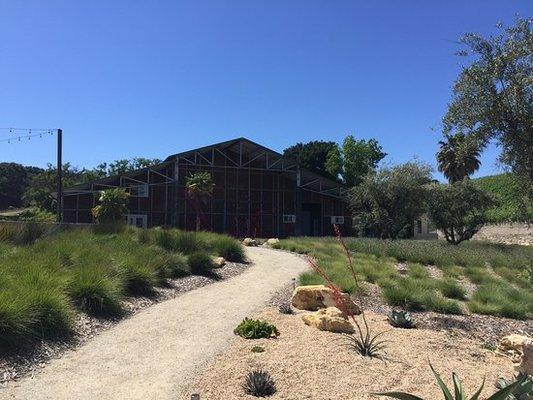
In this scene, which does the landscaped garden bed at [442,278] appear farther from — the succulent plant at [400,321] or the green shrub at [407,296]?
the succulent plant at [400,321]

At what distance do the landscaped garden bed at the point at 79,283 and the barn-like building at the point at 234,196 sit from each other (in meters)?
26.7

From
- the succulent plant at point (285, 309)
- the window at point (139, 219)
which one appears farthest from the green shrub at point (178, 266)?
the window at point (139, 219)

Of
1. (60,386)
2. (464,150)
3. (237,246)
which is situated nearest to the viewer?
(60,386)

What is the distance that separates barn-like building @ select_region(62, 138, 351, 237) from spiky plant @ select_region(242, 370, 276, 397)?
119ft

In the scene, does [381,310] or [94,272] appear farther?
[381,310]

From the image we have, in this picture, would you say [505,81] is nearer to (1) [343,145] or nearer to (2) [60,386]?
(2) [60,386]

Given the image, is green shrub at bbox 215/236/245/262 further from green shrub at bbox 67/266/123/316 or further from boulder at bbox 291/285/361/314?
green shrub at bbox 67/266/123/316

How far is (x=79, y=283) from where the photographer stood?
9.30 meters

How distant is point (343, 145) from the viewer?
67.4 m

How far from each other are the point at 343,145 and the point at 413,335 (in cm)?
5997

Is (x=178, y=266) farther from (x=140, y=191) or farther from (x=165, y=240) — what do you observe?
(x=140, y=191)

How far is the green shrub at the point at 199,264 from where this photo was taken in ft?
Answer: 49.1

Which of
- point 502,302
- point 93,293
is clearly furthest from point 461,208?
point 93,293

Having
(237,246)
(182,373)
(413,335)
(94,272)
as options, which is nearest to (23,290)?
(94,272)
